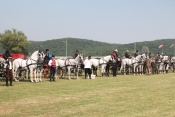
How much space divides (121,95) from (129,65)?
15.1 metres

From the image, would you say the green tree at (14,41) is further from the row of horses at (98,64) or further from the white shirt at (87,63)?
the white shirt at (87,63)

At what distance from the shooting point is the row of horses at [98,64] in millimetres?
20016

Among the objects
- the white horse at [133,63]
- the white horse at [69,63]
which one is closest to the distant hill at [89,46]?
the white horse at [133,63]

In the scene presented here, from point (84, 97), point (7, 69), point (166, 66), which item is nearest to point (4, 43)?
point (166, 66)

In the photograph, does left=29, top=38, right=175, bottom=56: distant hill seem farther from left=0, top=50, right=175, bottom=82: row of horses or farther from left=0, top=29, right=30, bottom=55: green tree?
left=0, top=50, right=175, bottom=82: row of horses

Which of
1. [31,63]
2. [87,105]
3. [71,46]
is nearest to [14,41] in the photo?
[71,46]

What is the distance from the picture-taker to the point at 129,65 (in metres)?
27.5

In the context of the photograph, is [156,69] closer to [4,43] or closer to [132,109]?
[132,109]

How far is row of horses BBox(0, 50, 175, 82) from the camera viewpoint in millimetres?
20016

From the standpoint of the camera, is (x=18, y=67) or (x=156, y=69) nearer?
(x=18, y=67)

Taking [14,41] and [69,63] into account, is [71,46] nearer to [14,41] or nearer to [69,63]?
A: [14,41]

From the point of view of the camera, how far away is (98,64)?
2484 cm

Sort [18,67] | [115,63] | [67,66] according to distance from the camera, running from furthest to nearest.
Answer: [115,63] → [67,66] → [18,67]

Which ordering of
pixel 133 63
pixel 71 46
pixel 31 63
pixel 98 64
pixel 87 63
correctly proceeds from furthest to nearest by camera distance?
pixel 71 46 < pixel 133 63 < pixel 98 64 < pixel 87 63 < pixel 31 63
